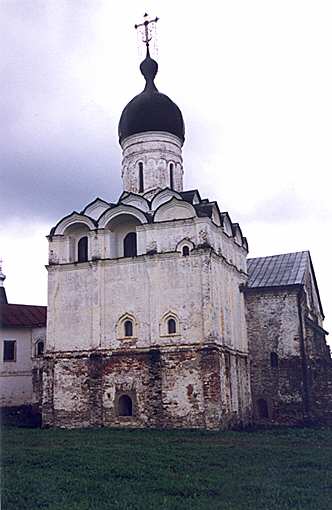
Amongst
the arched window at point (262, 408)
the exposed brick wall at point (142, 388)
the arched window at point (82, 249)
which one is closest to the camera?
the exposed brick wall at point (142, 388)

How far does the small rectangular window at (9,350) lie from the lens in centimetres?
2675

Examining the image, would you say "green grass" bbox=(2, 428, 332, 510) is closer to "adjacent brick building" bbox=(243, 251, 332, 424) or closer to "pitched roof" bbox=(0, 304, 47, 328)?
"adjacent brick building" bbox=(243, 251, 332, 424)

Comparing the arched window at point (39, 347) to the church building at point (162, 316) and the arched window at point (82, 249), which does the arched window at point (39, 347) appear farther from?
the arched window at point (82, 249)

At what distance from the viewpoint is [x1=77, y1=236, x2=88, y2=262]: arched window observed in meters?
21.7

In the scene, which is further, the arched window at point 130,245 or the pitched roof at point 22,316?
the pitched roof at point 22,316

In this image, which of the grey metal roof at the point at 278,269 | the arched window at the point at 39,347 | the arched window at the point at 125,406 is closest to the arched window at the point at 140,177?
the grey metal roof at the point at 278,269

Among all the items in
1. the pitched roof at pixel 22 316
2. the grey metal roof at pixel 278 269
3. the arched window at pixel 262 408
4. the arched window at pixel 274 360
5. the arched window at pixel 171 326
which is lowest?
the arched window at pixel 262 408

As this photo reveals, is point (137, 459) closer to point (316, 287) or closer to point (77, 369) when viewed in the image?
point (77, 369)

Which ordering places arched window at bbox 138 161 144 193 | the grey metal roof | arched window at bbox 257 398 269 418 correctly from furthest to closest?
the grey metal roof < arched window at bbox 138 161 144 193 < arched window at bbox 257 398 269 418

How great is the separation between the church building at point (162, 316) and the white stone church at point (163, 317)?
0.04 m

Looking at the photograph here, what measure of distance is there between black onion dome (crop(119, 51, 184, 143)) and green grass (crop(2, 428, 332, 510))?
12.3 metres

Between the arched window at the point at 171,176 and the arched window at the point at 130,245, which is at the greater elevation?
the arched window at the point at 171,176

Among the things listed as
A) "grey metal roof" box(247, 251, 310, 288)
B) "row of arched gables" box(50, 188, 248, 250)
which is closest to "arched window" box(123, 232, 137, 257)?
"row of arched gables" box(50, 188, 248, 250)

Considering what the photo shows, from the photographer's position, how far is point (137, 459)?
12.2 m
